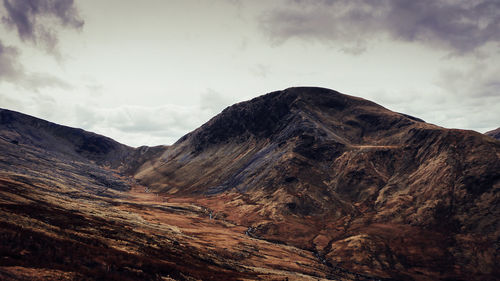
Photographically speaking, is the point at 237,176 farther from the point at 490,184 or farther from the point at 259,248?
the point at 490,184

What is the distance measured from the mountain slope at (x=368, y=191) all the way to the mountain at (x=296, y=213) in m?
0.53

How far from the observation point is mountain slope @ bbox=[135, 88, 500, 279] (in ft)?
247

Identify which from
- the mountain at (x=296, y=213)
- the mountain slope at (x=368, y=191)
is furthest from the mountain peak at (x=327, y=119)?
the mountain at (x=296, y=213)

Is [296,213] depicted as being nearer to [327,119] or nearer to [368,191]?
→ [368,191]

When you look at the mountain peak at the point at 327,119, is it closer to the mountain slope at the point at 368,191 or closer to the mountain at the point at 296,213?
the mountain slope at the point at 368,191

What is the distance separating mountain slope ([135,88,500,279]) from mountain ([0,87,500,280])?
53cm

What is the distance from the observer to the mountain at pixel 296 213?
33.4 metres

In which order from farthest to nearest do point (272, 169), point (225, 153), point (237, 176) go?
point (225, 153), point (237, 176), point (272, 169)

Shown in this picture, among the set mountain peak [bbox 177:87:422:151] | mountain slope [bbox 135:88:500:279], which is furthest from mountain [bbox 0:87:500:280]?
mountain peak [bbox 177:87:422:151]

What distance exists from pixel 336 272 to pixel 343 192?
57221 mm

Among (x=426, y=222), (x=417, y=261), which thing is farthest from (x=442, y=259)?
(x=426, y=222)

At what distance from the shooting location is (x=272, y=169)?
457ft

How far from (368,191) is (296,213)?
32.8 m

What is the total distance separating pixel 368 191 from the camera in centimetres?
11431
